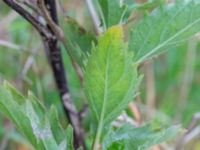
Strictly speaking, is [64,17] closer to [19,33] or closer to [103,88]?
[103,88]

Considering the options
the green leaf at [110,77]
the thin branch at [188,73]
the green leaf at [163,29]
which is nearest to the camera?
the green leaf at [110,77]

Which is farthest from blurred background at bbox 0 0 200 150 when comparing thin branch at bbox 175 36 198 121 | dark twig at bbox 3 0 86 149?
dark twig at bbox 3 0 86 149

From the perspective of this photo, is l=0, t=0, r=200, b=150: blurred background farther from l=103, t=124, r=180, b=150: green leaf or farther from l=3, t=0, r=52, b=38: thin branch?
l=103, t=124, r=180, b=150: green leaf

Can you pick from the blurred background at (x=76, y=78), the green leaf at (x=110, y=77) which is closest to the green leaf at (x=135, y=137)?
the green leaf at (x=110, y=77)

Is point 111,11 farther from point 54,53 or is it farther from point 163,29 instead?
point 54,53

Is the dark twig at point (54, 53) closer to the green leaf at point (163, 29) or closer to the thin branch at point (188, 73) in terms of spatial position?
the green leaf at point (163, 29)

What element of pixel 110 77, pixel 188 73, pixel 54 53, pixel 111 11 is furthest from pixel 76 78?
pixel 110 77
